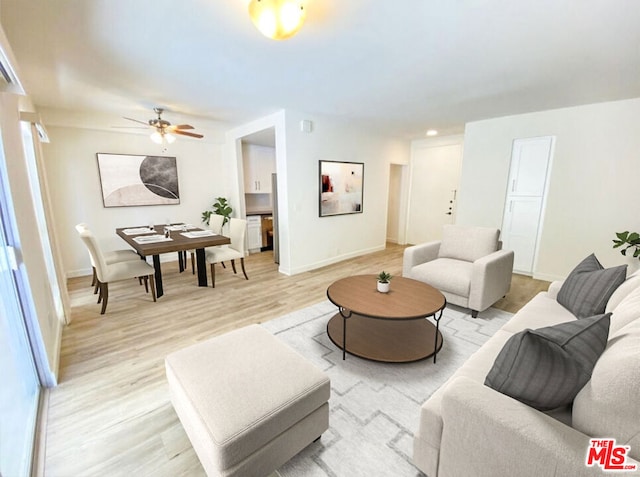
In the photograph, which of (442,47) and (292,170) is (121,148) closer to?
(292,170)

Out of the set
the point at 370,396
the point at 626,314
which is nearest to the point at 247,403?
the point at 370,396

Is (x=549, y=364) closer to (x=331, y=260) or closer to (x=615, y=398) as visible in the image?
(x=615, y=398)

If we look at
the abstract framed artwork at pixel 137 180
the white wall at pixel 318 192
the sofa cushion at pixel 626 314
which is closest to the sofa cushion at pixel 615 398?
the sofa cushion at pixel 626 314

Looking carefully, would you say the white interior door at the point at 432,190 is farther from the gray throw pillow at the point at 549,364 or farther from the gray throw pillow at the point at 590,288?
the gray throw pillow at the point at 549,364

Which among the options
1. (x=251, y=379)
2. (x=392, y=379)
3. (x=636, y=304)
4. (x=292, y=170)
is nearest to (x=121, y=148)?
(x=292, y=170)

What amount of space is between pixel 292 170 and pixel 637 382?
377 cm

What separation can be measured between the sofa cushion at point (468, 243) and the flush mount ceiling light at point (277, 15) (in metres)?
2.90

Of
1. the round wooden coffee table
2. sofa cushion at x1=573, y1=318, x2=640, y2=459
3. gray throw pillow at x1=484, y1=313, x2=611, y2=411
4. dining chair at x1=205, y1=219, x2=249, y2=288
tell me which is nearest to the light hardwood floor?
dining chair at x1=205, y1=219, x2=249, y2=288

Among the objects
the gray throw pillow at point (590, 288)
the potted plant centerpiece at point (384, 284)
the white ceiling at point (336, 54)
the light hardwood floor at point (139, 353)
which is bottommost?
the light hardwood floor at point (139, 353)

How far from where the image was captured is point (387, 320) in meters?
2.27

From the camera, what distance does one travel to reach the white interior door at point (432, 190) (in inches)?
216

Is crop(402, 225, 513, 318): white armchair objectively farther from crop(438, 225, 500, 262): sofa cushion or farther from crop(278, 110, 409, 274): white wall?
crop(278, 110, 409, 274): white wall

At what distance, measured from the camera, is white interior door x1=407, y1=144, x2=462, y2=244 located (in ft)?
18.0

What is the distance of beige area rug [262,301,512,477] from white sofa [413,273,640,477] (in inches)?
10.9
